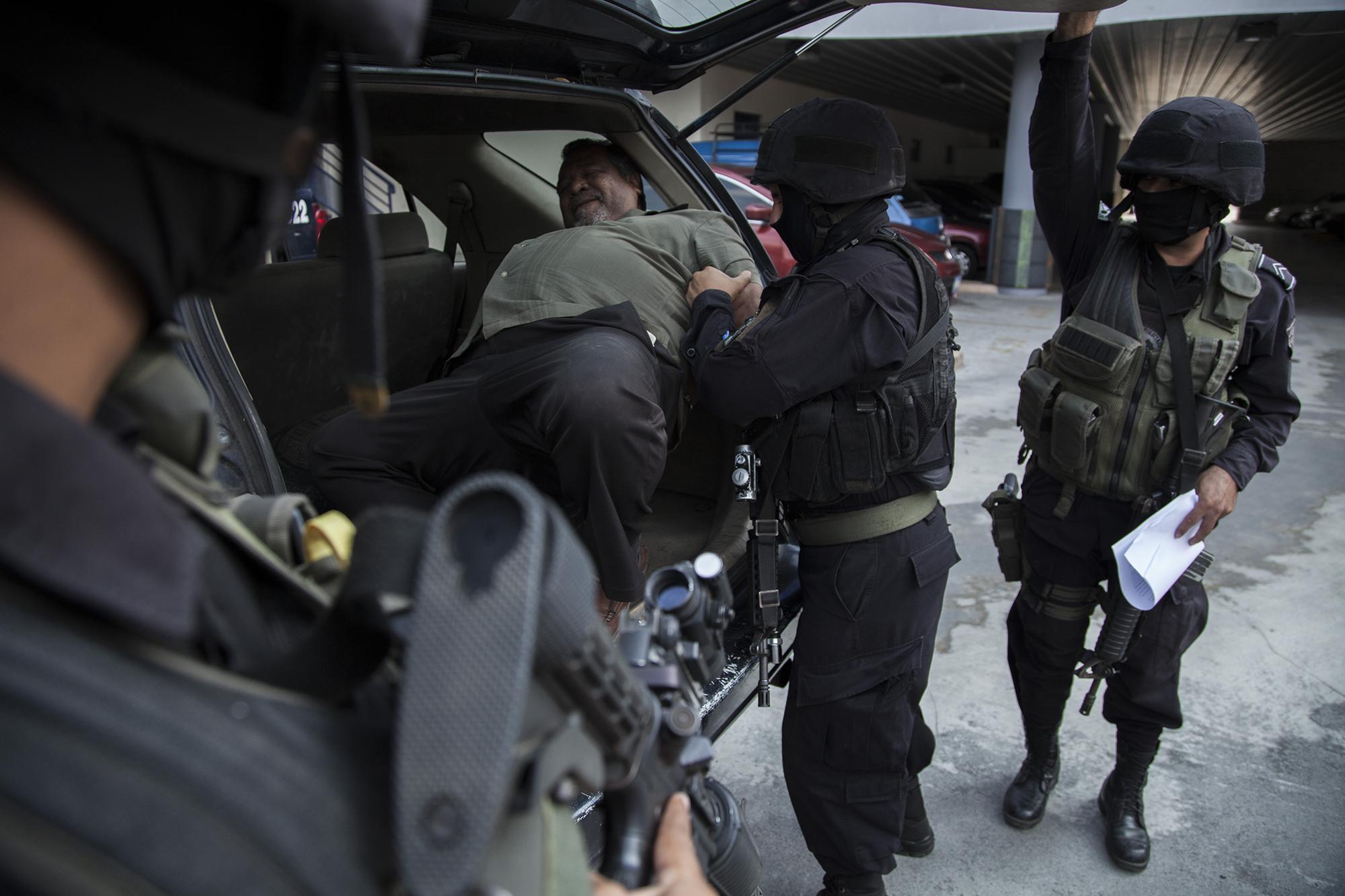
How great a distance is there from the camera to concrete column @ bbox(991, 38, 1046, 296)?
424 inches

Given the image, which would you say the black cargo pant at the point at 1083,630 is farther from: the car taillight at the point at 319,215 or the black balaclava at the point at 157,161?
the car taillight at the point at 319,215

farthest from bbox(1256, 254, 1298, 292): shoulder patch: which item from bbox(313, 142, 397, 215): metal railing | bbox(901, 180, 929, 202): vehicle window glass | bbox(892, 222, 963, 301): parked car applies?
bbox(901, 180, 929, 202): vehicle window glass

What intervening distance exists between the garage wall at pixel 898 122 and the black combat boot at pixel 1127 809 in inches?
430

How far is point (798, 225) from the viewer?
6.57 feet

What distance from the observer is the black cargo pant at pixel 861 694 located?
192cm

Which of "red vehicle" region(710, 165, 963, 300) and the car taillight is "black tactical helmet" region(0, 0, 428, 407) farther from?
"red vehicle" region(710, 165, 963, 300)

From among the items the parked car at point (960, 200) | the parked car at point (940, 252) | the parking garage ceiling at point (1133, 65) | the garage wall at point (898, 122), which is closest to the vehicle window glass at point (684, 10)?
the parking garage ceiling at point (1133, 65)

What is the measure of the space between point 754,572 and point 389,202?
9.98 ft

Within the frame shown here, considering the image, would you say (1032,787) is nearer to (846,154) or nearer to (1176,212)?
(1176,212)

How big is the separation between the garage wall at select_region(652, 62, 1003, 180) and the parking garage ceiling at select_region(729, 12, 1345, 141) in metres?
0.57

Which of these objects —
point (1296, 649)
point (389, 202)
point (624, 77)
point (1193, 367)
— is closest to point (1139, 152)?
point (1193, 367)

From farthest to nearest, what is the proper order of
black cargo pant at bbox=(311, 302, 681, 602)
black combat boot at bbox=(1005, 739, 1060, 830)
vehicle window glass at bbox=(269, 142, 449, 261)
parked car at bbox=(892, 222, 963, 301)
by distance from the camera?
1. parked car at bbox=(892, 222, 963, 301)
2. vehicle window glass at bbox=(269, 142, 449, 261)
3. black combat boot at bbox=(1005, 739, 1060, 830)
4. black cargo pant at bbox=(311, 302, 681, 602)

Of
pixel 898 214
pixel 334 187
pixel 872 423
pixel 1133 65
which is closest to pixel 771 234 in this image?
pixel 898 214

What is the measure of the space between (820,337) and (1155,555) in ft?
3.04
